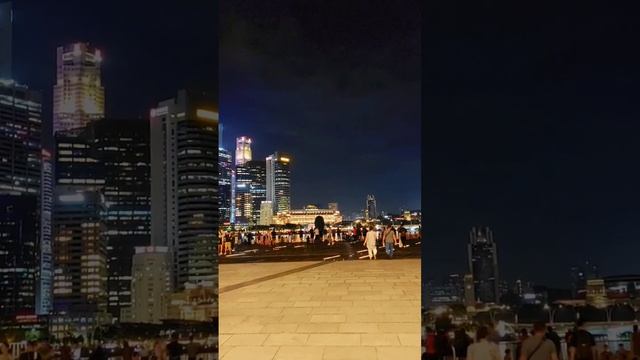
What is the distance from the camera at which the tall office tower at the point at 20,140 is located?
3.12m

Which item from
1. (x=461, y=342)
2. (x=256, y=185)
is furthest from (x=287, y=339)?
(x=256, y=185)

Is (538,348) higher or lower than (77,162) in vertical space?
lower

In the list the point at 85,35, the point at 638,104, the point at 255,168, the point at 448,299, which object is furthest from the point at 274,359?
the point at 255,168

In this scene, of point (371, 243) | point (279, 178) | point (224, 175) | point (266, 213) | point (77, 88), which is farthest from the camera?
point (266, 213)

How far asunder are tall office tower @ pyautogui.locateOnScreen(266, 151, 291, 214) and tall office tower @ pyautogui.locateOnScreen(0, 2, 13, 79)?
222 inches

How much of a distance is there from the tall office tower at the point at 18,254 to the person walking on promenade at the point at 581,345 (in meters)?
3.03

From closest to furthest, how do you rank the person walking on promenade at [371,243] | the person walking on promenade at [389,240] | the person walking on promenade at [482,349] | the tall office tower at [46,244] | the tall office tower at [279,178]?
the person walking on promenade at [482,349] → the tall office tower at [46,244] → the tall office tower at [279,178] → the person walking on promenade at [371,243] → the person walking on promenade at [389,240]

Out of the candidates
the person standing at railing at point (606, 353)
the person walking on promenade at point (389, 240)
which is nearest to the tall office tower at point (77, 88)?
the person standing at railing at point (606, 353)

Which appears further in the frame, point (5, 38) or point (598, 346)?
point (5, 38)

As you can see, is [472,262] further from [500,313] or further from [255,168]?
[255,168]

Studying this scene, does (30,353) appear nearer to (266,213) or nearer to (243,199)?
(243,199)

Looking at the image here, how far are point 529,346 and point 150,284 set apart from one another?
2.11 meters

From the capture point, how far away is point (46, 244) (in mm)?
3047

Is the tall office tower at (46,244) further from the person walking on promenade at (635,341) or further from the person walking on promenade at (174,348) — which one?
the person walking on promenade at (635,341)
